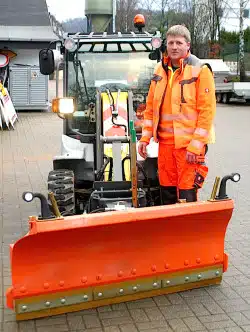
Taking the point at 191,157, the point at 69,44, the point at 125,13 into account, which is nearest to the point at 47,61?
the point at 69,44

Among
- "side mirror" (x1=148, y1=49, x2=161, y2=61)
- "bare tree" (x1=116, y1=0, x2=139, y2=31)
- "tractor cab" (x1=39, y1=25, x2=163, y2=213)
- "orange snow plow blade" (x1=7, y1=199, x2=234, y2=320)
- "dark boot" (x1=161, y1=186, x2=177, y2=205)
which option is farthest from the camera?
"bare tree" (x1=116, y1=0, x2=139, y2=31)

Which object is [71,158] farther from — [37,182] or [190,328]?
[37,182]

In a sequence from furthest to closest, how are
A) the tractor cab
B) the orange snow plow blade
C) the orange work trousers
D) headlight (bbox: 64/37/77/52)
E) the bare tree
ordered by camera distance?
the bare tree < headlight (bbox: 64/37/77/52) < the tractor cab < the orange work trousers < the orange snow plow blade

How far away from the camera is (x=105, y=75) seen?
7250mm

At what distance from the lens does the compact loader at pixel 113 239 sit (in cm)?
441

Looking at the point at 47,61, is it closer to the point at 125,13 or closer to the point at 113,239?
the point at 113,239

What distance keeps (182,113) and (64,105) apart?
A: 1.88 meters

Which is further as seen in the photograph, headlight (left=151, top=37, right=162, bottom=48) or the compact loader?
headlight (left=151, top=37, right=162, bottom=48)

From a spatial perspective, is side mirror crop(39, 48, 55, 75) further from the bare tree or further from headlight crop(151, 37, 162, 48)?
the bare tree

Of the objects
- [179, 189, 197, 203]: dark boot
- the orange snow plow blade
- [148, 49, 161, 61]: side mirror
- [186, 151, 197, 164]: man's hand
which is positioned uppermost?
[148, 49, 161, 61]: side mirror

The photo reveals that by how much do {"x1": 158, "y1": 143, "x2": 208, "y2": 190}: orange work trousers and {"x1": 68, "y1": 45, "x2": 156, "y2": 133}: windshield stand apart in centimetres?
185

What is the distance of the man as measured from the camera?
5.25 m


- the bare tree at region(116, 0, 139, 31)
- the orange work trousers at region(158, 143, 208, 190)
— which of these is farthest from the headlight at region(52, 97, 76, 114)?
the bare tree at region(116, 0, 139, 31)

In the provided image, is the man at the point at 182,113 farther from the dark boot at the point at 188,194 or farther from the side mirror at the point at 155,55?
the side mirror at the point at 155,55
